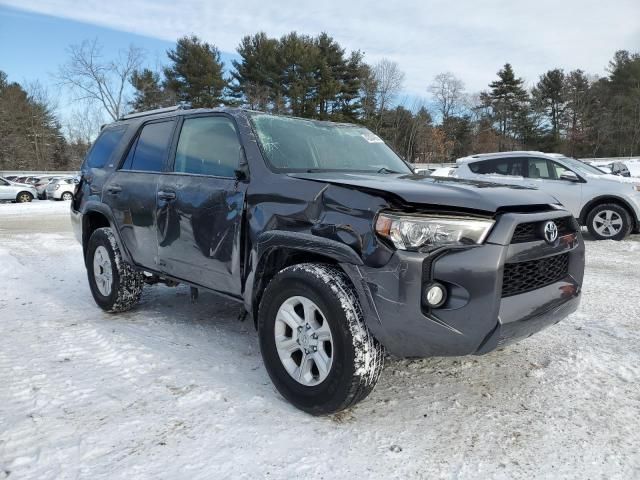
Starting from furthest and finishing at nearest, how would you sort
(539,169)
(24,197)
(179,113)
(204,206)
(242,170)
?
(24,197)
(539,169)
(179,113)
(204,206)
(242,170)

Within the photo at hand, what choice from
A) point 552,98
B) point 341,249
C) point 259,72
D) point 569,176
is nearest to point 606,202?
point 569,176

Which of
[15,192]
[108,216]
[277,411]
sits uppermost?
[108,216]

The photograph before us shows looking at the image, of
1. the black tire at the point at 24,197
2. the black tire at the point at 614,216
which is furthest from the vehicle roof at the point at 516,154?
the black tire at the point at 24,197

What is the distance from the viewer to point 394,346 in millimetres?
2426

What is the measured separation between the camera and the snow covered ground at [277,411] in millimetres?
2244

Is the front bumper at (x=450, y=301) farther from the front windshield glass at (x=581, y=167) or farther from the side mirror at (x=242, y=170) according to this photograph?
the front windshield glass at (x=581, y=167)

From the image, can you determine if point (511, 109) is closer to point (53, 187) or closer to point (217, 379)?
point (53, 187)

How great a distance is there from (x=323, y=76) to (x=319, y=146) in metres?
44.2

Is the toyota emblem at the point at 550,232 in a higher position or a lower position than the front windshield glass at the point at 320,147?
lower

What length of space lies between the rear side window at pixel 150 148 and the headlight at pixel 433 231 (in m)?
2.45

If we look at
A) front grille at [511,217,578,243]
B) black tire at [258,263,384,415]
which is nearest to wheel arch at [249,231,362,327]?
black tire at [258,263,384,415]

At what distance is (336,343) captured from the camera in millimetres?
2490

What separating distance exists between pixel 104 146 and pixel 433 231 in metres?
4.01

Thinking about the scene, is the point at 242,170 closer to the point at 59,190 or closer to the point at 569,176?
the point at 569,176
